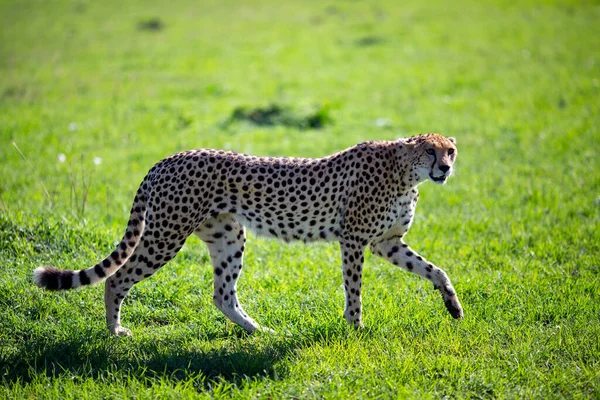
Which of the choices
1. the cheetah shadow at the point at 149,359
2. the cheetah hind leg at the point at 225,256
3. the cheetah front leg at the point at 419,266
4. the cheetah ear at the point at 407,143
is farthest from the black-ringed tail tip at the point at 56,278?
the cheetah ear at the point at 407,143

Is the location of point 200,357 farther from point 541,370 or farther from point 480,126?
point 480,126

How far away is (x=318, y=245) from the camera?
743 cm

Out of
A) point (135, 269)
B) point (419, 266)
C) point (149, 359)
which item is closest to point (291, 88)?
point (419, 266)

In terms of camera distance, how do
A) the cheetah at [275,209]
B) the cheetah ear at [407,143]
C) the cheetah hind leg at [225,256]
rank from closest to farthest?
the cheetah at [275,209] < the cheetah ear at [407,143] < the cheetah hind leg at [225,256]

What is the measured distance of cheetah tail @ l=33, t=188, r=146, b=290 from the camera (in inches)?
200

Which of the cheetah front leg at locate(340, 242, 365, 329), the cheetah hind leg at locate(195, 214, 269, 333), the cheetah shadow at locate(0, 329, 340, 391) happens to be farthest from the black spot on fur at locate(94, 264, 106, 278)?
the cheetah front leg at locate(340, 242, 365, 329)

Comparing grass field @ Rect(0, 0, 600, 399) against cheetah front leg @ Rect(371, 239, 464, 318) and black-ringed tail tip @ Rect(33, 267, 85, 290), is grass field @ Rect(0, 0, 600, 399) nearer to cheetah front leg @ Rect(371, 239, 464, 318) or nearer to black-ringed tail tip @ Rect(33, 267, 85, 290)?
cheetah front leg @ Rect(371, 239, 464, 318)

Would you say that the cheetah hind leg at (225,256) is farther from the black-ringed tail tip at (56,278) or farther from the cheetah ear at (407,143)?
the cheetah ear at (407,143)

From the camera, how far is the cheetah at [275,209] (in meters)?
5.33

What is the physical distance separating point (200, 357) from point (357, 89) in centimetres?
976

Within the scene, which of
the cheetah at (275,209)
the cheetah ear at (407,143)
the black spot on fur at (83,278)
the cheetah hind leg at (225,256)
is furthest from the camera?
the cheetah hind leg at (225,256)

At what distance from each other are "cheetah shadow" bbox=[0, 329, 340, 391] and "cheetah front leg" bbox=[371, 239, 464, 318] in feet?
2.80

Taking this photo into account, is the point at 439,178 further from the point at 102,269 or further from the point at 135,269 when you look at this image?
the point at 102,269

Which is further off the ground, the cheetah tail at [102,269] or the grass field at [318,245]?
the cheetah tail at [102,269]
